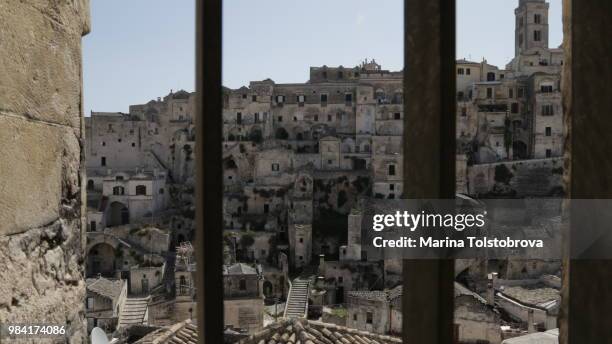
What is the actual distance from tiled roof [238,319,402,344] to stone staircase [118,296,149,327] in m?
14.3

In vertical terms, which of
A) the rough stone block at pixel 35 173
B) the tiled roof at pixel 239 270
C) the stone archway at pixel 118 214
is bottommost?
the tiled roof at pixel 239 270

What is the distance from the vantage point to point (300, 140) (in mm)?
44250

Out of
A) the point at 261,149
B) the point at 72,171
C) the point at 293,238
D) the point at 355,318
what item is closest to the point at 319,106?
the point at 261,149

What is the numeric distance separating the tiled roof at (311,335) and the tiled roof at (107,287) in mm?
15089

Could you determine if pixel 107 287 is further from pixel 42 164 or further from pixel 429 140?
pixel 429 140

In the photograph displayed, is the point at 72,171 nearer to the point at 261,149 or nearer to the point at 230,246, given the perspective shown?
the point at 230,246

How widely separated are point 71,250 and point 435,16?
5.17ft

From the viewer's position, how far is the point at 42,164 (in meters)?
1.99

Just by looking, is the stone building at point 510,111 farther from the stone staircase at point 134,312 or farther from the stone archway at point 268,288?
the stone staircase at point 134,312

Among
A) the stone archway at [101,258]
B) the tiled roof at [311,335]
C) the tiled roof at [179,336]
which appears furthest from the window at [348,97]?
the tiled roof at [311,335]

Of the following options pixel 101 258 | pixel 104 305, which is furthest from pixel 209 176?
pixel 101 258

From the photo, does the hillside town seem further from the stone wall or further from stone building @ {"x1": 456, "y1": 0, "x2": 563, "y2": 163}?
the stone wall

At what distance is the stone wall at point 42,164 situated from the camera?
5.86 feet

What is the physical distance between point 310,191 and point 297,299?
450 inches
